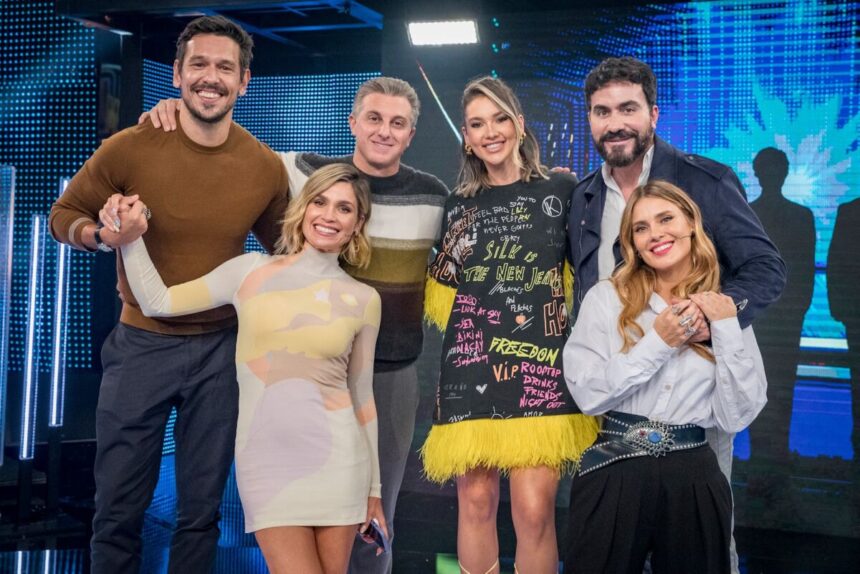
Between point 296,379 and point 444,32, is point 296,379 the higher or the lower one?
the lower one

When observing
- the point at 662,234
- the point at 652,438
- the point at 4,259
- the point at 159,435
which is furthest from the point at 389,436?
the point at 4,259

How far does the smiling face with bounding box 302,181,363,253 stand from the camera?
8.59 ft

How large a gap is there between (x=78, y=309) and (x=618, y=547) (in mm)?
5085

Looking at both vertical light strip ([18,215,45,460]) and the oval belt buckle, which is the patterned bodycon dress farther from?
vertical light strip ([18,215,45,460])

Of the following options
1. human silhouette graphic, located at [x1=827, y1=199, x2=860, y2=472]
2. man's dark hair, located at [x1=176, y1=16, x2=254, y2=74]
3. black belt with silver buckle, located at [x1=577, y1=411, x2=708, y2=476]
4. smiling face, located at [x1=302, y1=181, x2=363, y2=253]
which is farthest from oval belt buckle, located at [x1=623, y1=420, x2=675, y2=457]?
human silhouette graphic, located at [x1=827, y1=199, x2=860, y2=472]

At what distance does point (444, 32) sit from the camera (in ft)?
17.7

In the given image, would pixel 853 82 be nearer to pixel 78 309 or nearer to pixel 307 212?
pixel 307 212

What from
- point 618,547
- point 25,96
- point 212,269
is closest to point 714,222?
point 618,547

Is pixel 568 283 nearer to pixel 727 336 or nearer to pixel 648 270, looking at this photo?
pixel 648 270

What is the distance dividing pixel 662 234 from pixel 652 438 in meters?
0.56

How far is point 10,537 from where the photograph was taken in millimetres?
4602

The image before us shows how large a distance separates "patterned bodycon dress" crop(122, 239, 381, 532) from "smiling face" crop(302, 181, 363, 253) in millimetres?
45

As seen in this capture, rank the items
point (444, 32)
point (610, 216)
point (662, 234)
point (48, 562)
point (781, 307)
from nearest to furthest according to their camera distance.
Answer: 1. point (662, 234)
2. point (610, 216)
3. point (48, 562)
4. point (781, 307)
5. point (444, 32)

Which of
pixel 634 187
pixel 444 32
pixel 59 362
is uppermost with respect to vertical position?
pixel 444 32
